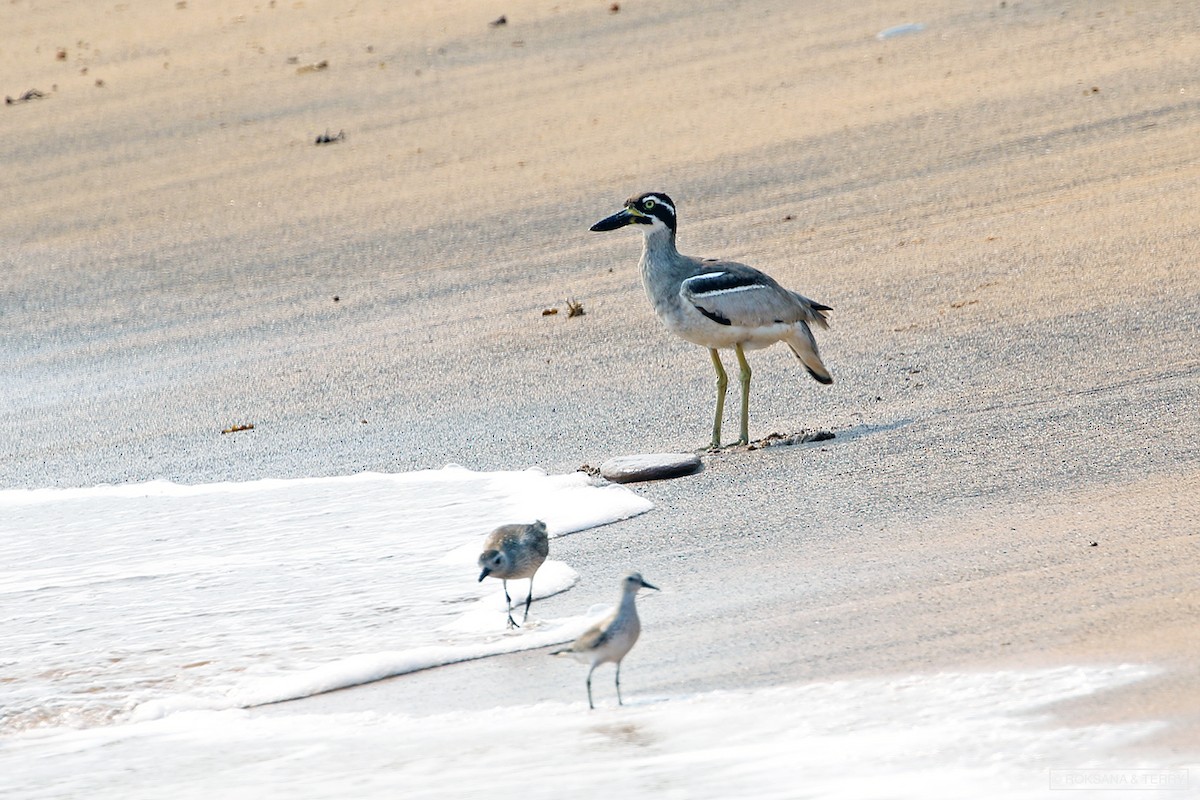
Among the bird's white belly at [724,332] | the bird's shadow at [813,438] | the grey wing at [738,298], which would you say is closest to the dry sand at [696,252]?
the bird's shadow at [813,438]

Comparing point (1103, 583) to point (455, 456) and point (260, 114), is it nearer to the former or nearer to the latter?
point (455, 456)

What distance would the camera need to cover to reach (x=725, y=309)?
28.0 feet

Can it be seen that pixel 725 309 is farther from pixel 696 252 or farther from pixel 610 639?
pixel 696 252

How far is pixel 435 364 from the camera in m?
10.5

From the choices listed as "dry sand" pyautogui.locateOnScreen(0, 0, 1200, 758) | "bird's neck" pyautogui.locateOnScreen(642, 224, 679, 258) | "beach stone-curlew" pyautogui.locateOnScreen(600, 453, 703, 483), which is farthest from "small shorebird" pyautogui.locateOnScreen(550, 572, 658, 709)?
"bird's neck" pyautogui.locateOnScreen(642, 224, 679, 258)

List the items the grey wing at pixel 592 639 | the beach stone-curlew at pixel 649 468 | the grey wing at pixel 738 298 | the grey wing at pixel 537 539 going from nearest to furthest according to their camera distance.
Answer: the grey wing at pixel 592 639, the grey wing at pixel 537 539, the beach stone-curlew at pixel 649 468, the grey wing at pixel 738 298

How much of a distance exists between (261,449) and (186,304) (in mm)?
3917

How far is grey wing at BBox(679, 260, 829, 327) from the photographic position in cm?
853

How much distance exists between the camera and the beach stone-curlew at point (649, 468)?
7.79 m

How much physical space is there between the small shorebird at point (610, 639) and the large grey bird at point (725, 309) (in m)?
3.09

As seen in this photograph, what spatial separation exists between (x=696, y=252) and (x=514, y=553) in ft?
21.7

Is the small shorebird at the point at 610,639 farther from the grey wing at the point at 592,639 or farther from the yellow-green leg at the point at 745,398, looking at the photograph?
the yellow-green leg at the point at 745,398

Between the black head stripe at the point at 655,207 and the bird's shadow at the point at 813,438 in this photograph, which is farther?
the black head stripe at the point at 655,207

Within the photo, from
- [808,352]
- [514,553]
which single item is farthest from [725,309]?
[514,553]
